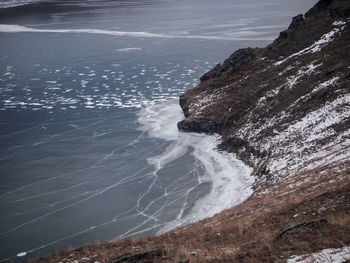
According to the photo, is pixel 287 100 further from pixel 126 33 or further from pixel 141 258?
pixel 126 33

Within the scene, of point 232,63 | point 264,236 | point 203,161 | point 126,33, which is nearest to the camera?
point 264,236

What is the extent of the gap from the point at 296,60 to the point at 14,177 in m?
26.8

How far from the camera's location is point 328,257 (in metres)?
9.06

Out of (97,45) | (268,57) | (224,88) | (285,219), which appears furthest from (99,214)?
(97,45)

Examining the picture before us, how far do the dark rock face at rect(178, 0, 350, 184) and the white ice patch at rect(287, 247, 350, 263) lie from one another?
9.81 metres

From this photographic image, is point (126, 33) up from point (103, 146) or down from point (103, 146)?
up

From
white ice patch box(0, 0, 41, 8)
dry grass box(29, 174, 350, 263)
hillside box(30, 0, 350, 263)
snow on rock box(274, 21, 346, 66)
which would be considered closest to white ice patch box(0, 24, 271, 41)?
hillside box(30, 0, 350, 263)

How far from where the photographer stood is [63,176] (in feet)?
94.8

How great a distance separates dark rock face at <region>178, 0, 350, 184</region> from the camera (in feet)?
81.6

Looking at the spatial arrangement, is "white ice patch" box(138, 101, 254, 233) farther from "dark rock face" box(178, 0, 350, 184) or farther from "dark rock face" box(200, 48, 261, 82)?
"dark rock face" box(200, 48, 261, 82)

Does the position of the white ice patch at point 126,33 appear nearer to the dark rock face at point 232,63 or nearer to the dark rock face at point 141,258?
the dark rock face at point 232,63

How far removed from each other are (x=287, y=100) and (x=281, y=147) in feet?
22.2

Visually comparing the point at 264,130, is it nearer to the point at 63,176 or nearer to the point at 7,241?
the point at 63,176

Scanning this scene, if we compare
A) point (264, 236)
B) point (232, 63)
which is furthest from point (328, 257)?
point (232, 63)
